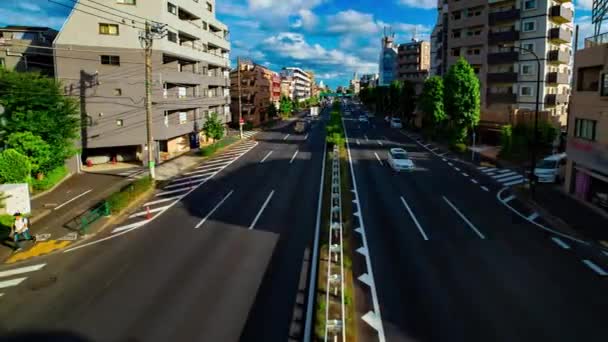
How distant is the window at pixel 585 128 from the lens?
979 inches

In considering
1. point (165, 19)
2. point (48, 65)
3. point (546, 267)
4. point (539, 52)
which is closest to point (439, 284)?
point (546, 267)

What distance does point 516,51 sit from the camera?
5322 cm

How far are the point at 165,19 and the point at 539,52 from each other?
4453 centimetres

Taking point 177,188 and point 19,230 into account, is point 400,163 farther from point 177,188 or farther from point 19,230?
point 19,230

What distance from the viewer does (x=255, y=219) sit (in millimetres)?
22484

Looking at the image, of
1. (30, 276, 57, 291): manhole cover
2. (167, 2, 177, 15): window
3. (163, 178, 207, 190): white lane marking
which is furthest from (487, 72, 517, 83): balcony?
(30, 276, 57, 291): manhole cover

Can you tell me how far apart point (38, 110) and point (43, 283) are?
17.2 m

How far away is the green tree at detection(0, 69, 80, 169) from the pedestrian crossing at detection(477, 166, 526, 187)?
32.7m

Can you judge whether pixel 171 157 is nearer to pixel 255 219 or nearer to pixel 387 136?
pixel 255 219

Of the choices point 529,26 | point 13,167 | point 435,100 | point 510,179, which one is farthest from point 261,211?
point 529,26

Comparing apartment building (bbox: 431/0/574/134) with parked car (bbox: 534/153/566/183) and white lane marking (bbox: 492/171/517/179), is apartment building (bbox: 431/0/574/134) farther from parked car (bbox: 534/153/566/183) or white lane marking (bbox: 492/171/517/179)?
parked car (bbox: 534/153/566/183)

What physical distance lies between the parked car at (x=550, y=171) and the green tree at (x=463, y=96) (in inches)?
525

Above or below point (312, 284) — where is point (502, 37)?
above

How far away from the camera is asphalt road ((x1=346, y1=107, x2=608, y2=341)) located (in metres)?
11.6
